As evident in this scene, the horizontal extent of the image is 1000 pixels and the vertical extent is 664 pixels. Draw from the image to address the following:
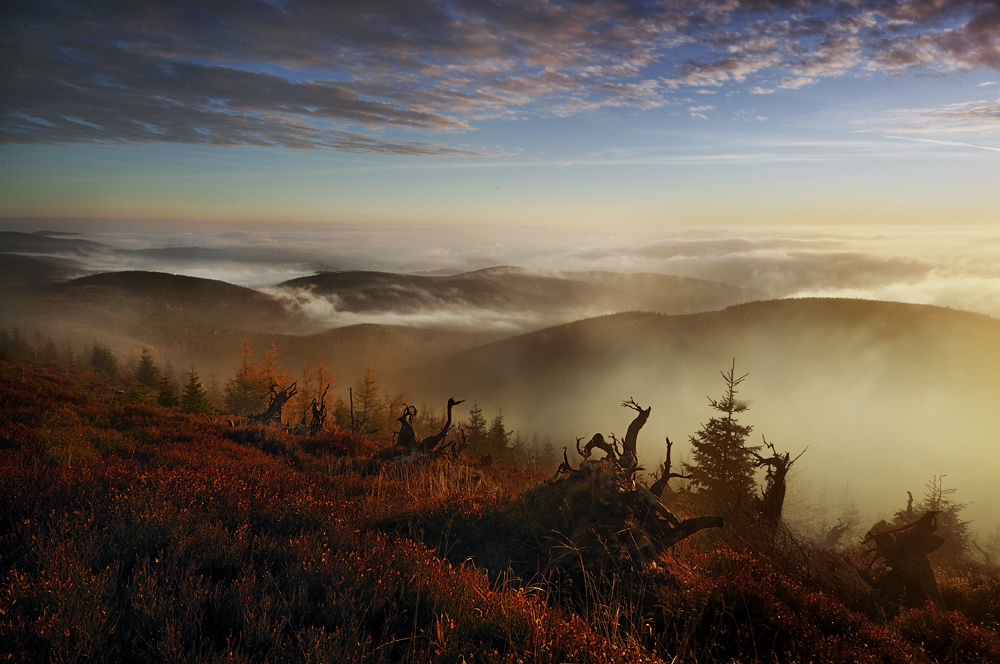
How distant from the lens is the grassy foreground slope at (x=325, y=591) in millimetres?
3320

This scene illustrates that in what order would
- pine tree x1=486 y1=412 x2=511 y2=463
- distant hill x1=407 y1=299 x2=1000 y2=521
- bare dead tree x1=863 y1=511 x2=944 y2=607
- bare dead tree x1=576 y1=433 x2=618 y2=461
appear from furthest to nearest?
1. distant hill x1=407 y1=299 x2=1000 y2=521
2. pine tree x1=486 y1=412 x2=511 y2=463
3. bare dead tree x1=863 y1=511 x2=944 y2=607
4. bare dead tree x1=576 y1=433 x2=618 y2=461

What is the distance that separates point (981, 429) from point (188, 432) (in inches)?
7043

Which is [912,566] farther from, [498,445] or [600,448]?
[498,445]

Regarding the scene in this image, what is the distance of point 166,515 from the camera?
194 inches

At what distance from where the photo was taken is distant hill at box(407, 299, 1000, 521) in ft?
414

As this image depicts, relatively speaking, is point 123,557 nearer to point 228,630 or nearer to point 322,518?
point 228,630

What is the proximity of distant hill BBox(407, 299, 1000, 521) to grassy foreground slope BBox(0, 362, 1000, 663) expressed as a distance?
11868 centimetres

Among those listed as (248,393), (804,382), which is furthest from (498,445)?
(804,382)

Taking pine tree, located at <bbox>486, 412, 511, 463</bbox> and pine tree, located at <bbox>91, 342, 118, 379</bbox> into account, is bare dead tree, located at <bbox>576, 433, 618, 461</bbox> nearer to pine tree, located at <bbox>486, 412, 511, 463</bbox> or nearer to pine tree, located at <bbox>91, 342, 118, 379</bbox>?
pine tree, located at <bbox>486, 412, 511, 463</bbox>

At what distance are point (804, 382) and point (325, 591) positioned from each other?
185532mm

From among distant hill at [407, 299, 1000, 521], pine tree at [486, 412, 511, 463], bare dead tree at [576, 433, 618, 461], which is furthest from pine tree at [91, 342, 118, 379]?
distant hill at [407, 299, 1000, 521]

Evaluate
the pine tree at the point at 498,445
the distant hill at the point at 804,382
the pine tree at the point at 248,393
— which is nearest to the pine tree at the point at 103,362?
the pine tree at the point at 248,393

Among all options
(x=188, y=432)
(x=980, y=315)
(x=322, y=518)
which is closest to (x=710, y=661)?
(x=322, y=518)

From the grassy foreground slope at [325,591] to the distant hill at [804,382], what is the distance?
119m
